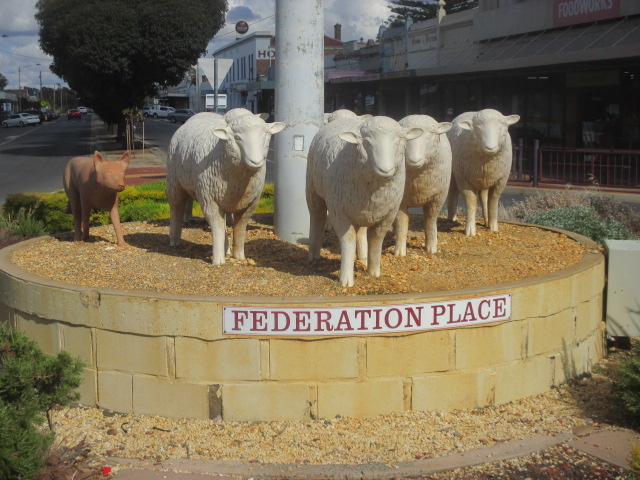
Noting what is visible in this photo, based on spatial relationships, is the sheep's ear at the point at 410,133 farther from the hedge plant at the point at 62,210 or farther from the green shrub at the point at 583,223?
the hedge plant at the point at 62,210

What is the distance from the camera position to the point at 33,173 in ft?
85.5

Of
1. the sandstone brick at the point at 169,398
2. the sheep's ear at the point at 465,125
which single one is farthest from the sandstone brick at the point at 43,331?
the sheep's ear at the point at 465,125

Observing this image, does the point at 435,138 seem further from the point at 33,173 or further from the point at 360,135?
the point at 33,173

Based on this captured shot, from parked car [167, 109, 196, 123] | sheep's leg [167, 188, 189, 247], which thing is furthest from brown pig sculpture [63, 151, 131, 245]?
parked car [167, 109, 196, 123]

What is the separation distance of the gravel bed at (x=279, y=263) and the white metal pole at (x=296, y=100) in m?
0.42

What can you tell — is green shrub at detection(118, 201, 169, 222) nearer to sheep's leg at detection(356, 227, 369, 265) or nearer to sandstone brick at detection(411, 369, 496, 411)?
sheep's leg at detection(356, 227, 369, 265)

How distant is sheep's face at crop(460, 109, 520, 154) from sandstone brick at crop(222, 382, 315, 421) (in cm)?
404

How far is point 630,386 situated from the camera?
5.58 metres

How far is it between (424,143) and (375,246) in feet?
3.56

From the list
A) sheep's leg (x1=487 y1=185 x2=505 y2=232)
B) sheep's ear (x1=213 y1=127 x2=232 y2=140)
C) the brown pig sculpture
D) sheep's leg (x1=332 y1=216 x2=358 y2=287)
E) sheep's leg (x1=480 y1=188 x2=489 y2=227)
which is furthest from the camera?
sheep's leg (x1=480 y1=188 x2=489 y2=227)

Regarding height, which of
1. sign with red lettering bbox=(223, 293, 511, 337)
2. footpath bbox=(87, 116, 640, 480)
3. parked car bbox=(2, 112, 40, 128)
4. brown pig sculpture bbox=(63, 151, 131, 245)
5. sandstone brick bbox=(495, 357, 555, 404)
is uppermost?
parked car bbox=(2, 112, 40, 128)

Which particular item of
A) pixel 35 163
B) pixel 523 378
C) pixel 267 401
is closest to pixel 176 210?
pixel 267 401

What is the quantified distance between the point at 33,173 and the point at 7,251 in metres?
19.6

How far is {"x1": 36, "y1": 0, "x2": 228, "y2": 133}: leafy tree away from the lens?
29547 millimetres
